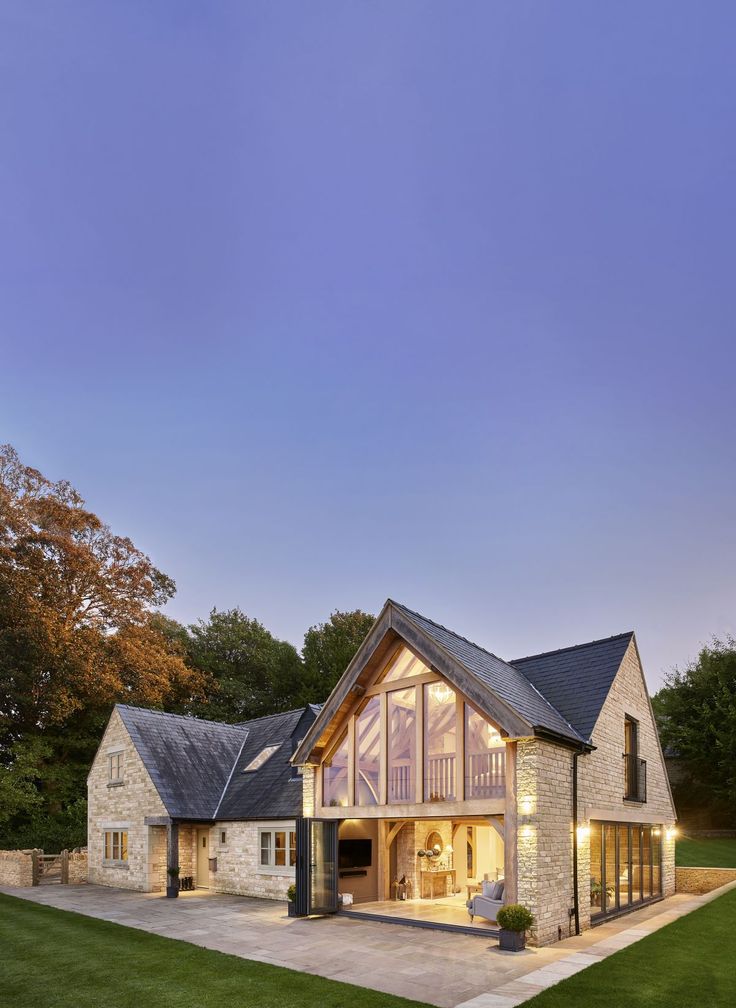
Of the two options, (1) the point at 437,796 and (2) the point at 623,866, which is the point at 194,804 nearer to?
(1) the point at 437,796

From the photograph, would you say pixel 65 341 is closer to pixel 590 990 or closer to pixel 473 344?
pixel 473 344

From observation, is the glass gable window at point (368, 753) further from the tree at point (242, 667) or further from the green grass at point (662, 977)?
the tree at point (242, 667)

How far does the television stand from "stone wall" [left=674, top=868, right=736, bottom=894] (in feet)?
30.4

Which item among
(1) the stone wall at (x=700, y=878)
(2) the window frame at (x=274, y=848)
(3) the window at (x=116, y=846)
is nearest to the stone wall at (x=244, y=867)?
(2) the window frame at (x=274, y=848)

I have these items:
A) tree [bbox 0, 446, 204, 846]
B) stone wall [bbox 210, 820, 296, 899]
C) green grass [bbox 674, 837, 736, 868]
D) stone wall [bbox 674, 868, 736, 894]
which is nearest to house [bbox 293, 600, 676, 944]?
stone wall [bbox 674, 868, 736, 894]

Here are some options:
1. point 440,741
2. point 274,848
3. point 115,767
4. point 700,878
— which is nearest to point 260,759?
point 274,848

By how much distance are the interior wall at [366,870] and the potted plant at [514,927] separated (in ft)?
18.4

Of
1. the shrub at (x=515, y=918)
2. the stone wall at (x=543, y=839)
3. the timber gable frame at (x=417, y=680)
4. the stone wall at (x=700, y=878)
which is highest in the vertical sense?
the timber gable frame at (x=417, y=680)

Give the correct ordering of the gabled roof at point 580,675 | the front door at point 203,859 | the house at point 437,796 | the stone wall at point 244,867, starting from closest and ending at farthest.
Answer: the house at point 437,796, the gabled roof at point 580,675, the stone wall at point 244,867, the front door at point 203,859

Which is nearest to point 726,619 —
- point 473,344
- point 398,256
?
point 473,344

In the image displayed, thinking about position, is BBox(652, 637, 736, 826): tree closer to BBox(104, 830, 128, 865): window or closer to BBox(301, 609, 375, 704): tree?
BBox(301, 609, 375, 704): tree

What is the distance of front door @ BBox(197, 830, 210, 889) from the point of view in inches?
865

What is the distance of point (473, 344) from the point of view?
85.6 feet

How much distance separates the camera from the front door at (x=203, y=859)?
72.1ft
